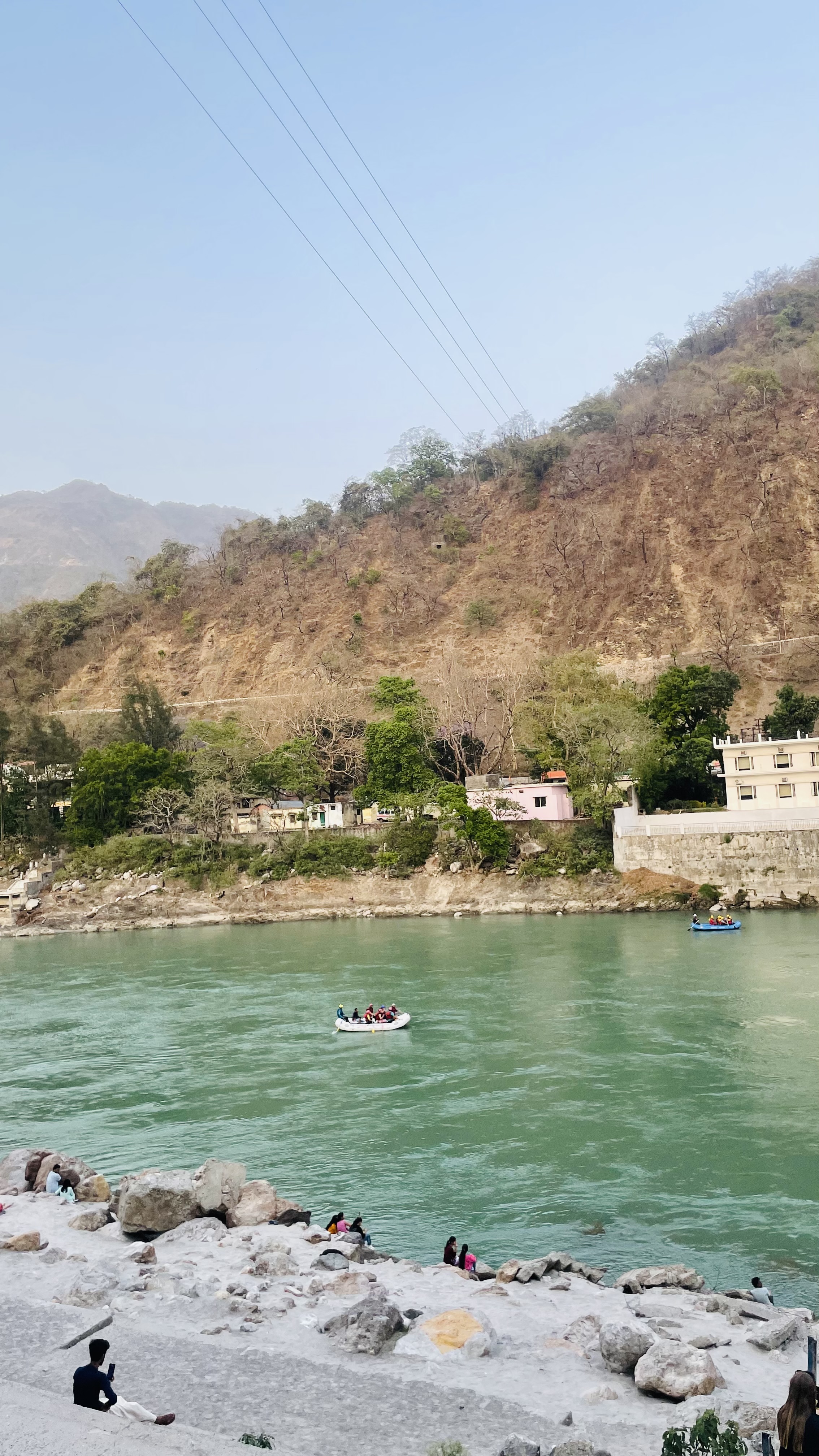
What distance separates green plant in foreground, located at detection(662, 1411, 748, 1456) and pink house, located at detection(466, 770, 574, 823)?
4388 cm

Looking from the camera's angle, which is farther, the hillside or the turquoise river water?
the hillside

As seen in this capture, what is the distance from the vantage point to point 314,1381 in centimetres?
915

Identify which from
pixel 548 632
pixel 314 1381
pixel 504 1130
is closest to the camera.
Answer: pixel 314 1381

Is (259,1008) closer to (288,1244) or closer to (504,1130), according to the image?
(504,1130)

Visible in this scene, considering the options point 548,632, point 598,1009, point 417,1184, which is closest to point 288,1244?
point 417,1184

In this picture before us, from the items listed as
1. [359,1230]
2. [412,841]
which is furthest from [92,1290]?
[412,841]

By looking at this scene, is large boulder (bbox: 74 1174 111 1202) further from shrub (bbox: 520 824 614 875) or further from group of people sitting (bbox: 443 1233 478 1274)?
shrub (bbox: 520 824 614 875)

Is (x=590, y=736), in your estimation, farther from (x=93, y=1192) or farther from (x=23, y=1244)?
(x=23, y=1244)

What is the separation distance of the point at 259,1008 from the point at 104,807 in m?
31.3

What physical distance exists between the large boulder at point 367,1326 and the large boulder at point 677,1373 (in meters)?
2.22

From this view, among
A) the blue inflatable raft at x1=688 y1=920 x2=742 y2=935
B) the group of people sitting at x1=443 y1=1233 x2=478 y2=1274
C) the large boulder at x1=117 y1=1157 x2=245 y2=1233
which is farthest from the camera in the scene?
the blue inflatable raft at x1=688 y1=920 x2=742 y2=935

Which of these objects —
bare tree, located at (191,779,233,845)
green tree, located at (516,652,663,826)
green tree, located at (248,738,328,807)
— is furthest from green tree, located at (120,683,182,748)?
green tree, located at (516,652,663,826)

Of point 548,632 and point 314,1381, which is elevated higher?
point 548,632

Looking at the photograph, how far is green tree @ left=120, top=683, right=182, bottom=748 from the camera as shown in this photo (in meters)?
68.2
